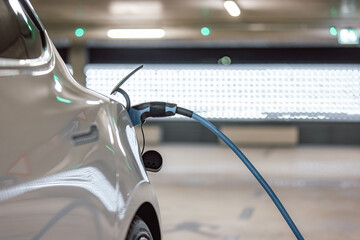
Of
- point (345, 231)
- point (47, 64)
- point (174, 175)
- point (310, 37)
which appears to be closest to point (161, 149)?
point (310, 37)

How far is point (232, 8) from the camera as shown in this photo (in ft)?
31.8

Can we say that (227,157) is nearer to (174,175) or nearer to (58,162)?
(174,175)

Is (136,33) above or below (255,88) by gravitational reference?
above

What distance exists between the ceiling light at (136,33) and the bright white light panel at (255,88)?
3676 mm

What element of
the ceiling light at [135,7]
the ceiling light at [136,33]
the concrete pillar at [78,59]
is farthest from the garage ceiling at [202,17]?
the concrete pillar at [78,59]

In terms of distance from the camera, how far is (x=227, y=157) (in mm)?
11562

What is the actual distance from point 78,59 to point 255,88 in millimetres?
5229

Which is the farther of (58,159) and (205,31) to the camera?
(205,31)

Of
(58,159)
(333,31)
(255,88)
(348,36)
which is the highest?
(333,31)

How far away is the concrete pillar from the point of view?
1513cm

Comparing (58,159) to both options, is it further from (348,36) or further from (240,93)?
(240,93)

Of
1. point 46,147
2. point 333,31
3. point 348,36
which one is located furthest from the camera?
point 333,31

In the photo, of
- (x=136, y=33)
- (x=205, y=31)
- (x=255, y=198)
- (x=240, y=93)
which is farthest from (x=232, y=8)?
(x=240, y=93)

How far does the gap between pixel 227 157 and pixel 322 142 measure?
5453 millimetres
